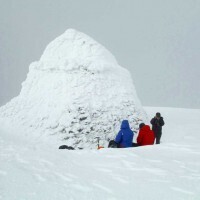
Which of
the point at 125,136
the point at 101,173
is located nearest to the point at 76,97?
the point at 125,136

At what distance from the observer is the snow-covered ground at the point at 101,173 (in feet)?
13.8

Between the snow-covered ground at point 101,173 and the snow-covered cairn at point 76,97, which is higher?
the snow-covered cairn at point 76,97

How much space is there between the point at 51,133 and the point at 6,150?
543cm

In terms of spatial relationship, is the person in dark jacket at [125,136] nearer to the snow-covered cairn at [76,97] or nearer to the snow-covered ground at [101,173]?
the snow-covered ground at [101,173]

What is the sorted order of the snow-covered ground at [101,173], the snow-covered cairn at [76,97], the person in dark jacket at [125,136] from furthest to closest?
the snow-covered cairn at [76,97] → the person in dark jacket at [125,136] → the snow-covered ground at [101,173]

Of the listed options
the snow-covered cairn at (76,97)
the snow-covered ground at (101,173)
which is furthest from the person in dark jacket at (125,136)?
the snow-covered cairn at (76,97)

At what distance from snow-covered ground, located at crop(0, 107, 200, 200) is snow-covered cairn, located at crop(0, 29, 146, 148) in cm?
481

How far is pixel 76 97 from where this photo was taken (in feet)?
42.0

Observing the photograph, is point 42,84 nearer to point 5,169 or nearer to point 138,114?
point 138,114

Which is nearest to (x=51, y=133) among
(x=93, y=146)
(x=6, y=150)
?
(x=93, y=146)

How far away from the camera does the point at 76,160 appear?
6.11m

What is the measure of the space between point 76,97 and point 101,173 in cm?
773

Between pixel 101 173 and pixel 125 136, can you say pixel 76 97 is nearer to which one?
pixel 125 136

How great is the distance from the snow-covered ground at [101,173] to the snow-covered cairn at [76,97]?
4805 mm
